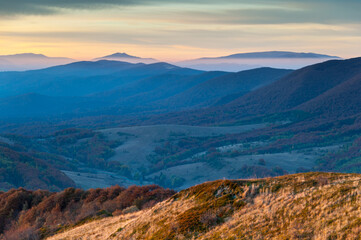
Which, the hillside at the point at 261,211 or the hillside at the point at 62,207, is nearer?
the hillside at the point at 261,211

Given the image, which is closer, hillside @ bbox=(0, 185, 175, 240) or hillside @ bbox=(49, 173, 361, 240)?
hillside @ bbox=(49, 173, 361, 240)

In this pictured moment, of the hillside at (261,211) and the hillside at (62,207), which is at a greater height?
the hillside at (261,211)

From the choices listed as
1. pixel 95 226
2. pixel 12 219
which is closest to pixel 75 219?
pixel 95 226

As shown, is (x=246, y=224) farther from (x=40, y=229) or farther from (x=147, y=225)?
(x=40, y=229)

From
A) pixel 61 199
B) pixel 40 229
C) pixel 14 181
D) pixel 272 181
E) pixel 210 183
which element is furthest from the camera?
pixel 14 181

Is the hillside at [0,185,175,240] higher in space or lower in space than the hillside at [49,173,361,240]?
lower

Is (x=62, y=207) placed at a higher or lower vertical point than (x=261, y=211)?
lower

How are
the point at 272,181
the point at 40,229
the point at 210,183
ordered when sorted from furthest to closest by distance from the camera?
the point at 40,229, the point at 210,183, the point at 272,181

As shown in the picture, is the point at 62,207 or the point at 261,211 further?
the point at 62,207
